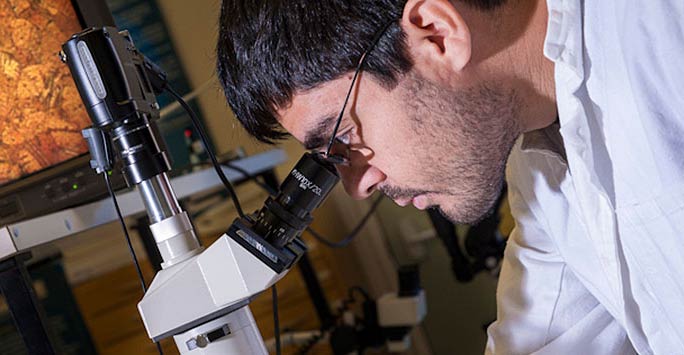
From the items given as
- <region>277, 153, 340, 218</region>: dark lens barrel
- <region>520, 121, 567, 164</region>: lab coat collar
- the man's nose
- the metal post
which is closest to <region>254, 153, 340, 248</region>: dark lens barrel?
<region>277, 153, 340, 218</region>: dark lens barrel

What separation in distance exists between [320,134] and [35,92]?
1.68 ft

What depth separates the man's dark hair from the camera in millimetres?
838

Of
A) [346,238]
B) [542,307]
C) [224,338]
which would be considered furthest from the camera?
[346,238]

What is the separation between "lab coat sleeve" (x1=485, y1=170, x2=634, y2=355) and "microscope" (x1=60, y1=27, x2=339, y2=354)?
1.57 ft

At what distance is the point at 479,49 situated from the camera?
2.85ft

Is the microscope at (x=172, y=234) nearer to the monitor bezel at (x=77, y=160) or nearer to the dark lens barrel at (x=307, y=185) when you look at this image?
the dark lens barrel at (x=307, y=185)

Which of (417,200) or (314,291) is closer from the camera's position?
(417,200)

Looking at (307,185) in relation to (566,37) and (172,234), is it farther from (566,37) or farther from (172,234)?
(566,37)

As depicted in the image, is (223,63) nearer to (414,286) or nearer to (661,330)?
(661,330)

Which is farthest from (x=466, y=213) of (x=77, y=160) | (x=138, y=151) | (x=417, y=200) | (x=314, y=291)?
(x=314, y=291)

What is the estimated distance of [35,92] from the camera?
114 centimetres

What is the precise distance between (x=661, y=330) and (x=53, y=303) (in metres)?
1.58

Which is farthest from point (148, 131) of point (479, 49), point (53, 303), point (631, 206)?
point (53, 303)

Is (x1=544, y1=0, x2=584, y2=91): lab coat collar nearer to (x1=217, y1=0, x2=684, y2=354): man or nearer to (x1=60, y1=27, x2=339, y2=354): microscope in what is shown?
(x1=217, y1=0, x2=684, y2=354): man
